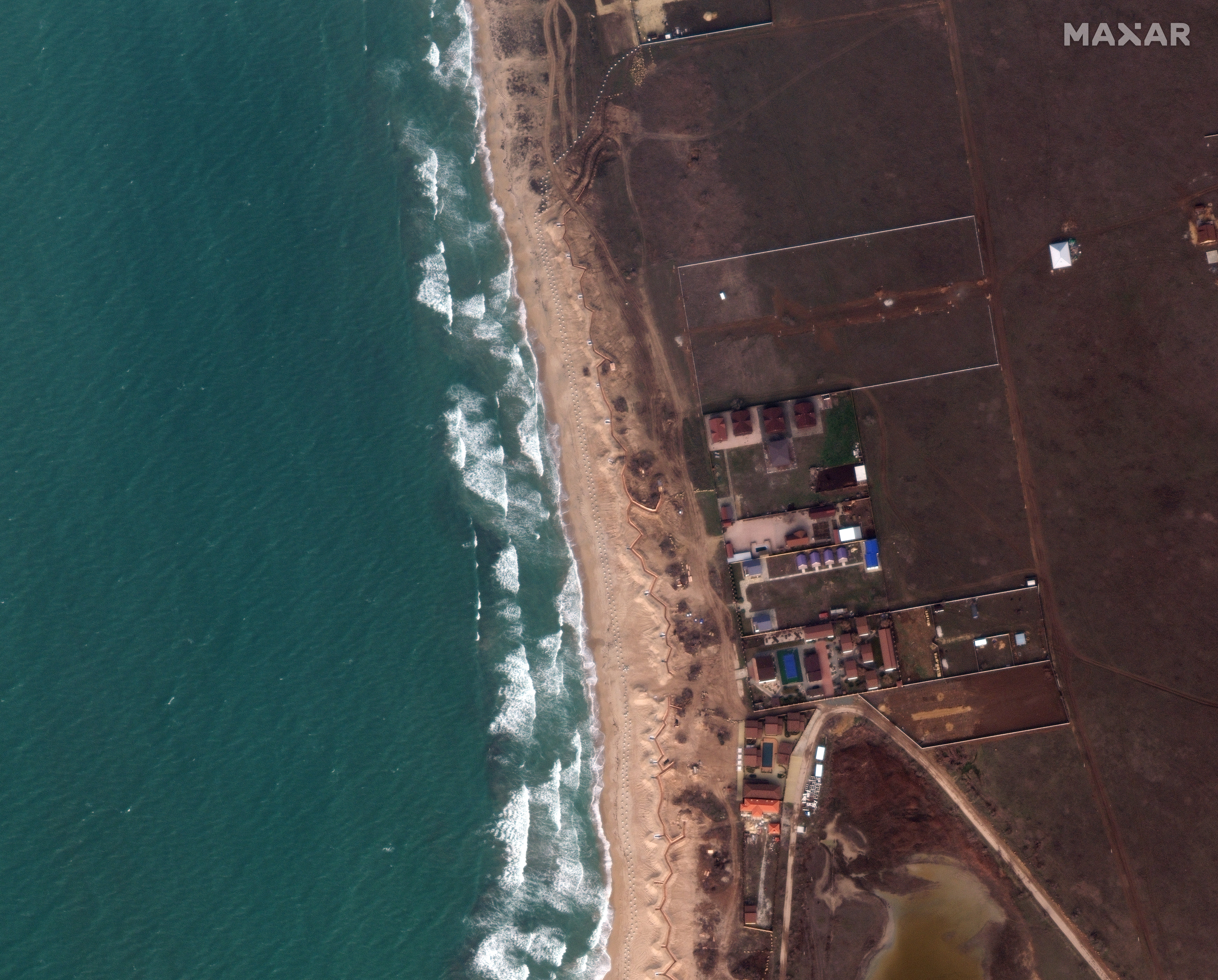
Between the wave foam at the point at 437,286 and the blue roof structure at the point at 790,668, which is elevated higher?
the wave foam at the point at 437,286

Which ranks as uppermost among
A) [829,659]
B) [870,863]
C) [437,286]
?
[437,286]

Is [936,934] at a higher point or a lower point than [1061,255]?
lower

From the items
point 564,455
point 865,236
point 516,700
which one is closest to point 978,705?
point 516,700

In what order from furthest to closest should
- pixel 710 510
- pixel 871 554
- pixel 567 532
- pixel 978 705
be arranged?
pixel 567 532
pixel 710 510
pixel 871 554
pixel 978 705

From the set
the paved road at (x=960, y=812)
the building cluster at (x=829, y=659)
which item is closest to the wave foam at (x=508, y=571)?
the building cluster at (x=829, y=659)

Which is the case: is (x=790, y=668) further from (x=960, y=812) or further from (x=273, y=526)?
(x=273, y=526)

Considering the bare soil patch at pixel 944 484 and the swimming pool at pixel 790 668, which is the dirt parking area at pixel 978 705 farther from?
the bare soil patch at pixel 944 484

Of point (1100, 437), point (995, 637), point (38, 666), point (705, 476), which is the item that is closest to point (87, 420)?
point (38, 666)
